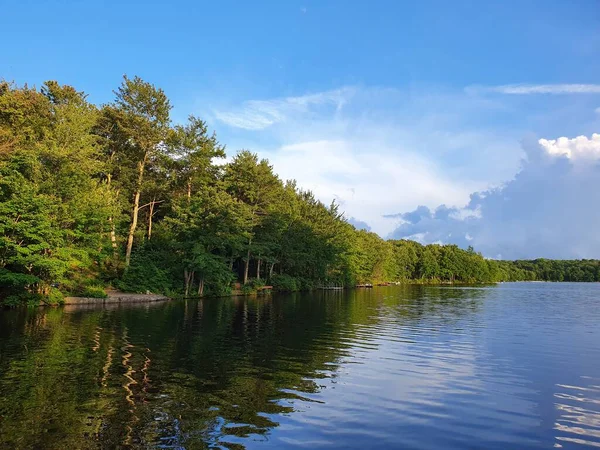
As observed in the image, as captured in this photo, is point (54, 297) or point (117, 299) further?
point (117, 299)

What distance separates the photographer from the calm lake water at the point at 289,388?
9.06 metres

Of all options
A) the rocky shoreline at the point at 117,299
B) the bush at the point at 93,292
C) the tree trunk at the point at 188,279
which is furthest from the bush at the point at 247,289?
the bush at the point at 93,292

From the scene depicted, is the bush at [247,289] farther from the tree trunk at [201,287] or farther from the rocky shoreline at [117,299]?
the rocky shoreline at [117,299]

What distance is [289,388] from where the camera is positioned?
12742 millimetres

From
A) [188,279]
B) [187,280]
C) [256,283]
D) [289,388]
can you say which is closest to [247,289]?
[256,283]

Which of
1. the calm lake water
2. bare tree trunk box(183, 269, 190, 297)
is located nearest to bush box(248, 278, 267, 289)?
bare tree trunk box(183, 269, 190, 297)

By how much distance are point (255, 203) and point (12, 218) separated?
3594cm

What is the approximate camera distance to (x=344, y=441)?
8930 millimetres

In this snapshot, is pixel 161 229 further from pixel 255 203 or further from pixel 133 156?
pixel 255 203

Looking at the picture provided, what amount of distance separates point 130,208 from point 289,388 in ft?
144

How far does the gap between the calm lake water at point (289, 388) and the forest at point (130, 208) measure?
9.11m

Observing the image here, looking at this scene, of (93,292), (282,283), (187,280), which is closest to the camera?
(93,292)

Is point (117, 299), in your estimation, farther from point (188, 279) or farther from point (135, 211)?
point (135, 211)

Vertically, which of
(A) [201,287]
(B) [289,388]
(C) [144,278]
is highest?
(C) [144,278]
